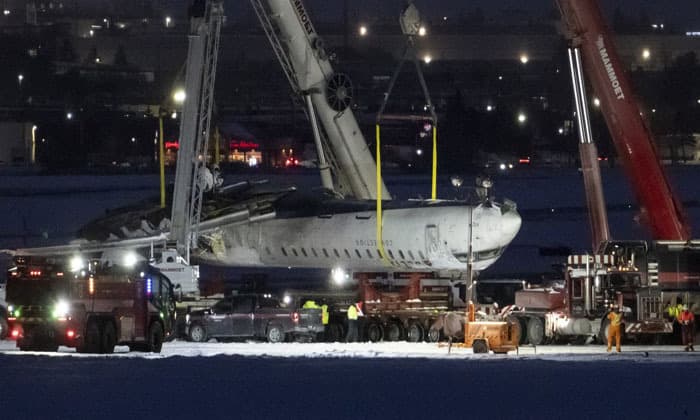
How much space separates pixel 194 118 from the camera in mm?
46406

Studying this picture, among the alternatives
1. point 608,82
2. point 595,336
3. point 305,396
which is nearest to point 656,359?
point 595,336

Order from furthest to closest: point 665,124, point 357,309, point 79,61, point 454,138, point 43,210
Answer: point 79,61 → point 665,124 → point 454,138 → point 43,210 → point 357,309

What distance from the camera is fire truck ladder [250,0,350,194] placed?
51938 mm

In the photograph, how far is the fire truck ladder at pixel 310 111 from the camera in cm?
5194

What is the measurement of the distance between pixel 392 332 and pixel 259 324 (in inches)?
119

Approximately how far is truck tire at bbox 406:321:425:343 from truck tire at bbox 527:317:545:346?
11.4 feet

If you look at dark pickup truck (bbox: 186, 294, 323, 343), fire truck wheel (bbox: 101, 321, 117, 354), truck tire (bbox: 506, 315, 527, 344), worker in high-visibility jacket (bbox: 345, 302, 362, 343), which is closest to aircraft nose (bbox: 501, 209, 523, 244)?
worker in high-visibility jacket (bbox: 345, 302, 362, 343)

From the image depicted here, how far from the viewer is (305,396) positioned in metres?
24.8

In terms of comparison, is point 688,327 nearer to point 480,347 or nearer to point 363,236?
point 480,347

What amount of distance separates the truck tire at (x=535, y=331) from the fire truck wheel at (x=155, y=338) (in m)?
8.03

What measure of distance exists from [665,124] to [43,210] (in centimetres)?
7168

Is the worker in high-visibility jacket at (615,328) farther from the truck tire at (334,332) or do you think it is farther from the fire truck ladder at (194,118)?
the fire truck ladder at (194,118)

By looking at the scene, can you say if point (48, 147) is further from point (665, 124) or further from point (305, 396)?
point (305, 396)

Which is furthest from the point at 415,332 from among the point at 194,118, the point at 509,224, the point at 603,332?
the point at 194,118
